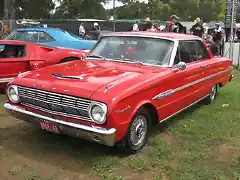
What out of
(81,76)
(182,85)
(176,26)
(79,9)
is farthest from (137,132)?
(79,9)

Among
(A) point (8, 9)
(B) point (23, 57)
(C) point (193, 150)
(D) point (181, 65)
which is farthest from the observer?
(A) point (8, 9)

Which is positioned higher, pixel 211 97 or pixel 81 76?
pixel 81 76

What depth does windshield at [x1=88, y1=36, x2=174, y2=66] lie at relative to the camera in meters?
5.09

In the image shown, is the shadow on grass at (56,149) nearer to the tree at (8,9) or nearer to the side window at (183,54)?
the side window at (183,54)

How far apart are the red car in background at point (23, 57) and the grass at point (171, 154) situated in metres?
2.52

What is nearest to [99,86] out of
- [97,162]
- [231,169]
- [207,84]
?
[97,162]

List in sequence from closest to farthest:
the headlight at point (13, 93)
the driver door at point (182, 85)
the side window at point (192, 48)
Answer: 1. the headlight at point (13, 93)
2. the driver door at point (182, 85)
3. the side window at point (192, 48)

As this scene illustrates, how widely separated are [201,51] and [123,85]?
9.39 feet

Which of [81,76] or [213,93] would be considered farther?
[213,93]

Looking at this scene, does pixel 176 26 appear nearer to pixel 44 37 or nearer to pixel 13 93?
pixel 44 37

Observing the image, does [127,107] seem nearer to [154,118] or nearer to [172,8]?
[154,118]

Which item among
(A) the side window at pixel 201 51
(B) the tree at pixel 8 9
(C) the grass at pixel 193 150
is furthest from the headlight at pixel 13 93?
(B) the tree at pixel 8 9

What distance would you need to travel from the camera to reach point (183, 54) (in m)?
5.50

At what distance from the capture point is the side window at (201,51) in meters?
6.28
